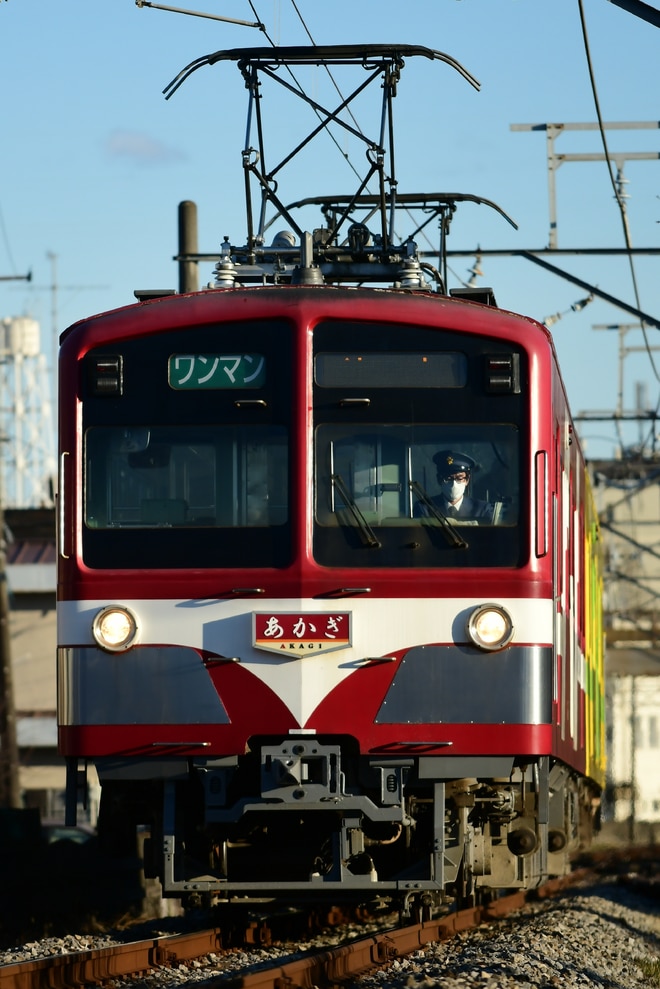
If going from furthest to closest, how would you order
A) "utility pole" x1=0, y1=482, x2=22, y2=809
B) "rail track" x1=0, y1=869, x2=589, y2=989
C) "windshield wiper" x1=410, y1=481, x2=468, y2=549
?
"utility pole" x1=0, y1=482, x2=22, y2=809, "windshield wiper" x1=410, y1=481, x2=468, y2=549, "rail track" x1=0, y1=869, x2=589, y2=989

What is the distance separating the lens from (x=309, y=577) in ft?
26.2

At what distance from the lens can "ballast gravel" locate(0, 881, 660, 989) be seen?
7.73m

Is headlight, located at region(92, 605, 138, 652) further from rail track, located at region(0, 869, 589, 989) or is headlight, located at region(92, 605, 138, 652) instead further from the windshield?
rail track, located at region(0, 869, 589, 989)

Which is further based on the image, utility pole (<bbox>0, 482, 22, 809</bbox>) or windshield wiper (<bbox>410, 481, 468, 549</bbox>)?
utility pole (<bbox>0, 482, 22, 809</bbox>)

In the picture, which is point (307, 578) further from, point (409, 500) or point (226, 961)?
point (226, 961)

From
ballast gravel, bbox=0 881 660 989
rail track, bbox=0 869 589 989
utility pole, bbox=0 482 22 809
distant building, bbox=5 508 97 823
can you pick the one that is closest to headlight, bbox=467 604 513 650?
ballast gravel, bbox=0 881 660 989

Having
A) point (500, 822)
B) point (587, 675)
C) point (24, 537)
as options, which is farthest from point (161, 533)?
point (24, 537)

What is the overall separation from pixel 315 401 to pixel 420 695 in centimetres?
153

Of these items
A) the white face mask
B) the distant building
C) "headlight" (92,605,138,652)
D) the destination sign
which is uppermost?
the destination sign

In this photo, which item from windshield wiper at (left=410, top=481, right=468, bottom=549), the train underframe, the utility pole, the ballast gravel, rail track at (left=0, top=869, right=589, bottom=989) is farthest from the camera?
the utility pole

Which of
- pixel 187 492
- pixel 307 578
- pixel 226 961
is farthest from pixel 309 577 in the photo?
pixel 226 961

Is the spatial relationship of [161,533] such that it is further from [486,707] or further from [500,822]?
[500,822]

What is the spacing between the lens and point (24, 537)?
141 feet

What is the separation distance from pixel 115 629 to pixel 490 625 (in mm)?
1821
